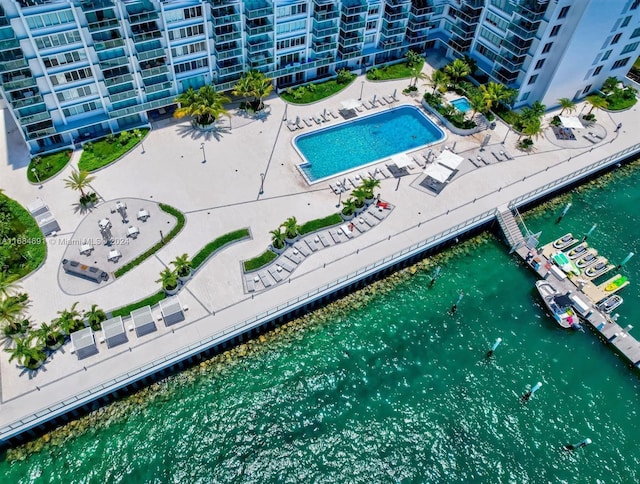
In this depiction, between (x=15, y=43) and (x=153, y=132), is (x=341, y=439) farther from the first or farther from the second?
(x=15, y=43)

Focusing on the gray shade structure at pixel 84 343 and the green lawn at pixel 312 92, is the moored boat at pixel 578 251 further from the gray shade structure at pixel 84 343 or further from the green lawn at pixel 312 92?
the gray shade structure at pixel 84 343

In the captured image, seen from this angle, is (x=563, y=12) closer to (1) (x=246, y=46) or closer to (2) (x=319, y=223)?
(1) (x=246, y=46)

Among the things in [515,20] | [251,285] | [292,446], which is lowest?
[292,446]

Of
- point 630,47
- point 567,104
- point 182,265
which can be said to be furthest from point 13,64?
point 630,47

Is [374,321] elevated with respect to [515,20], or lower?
lower

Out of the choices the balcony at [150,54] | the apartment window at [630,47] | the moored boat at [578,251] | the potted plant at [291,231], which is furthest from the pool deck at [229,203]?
the balcony at [150,54]

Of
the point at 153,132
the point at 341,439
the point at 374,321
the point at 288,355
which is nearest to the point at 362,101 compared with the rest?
the point at 153,132
